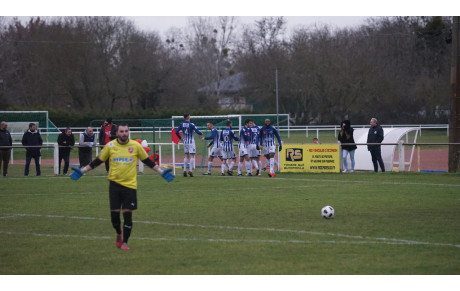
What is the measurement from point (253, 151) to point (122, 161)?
15.5 metres

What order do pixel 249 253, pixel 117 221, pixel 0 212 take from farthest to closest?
pixel 0 212 → pixel 117 221 → pixel 249 253

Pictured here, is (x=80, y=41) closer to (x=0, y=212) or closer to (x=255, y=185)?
(x=255, y=185)

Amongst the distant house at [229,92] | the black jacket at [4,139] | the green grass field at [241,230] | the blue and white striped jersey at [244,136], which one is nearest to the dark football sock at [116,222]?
the green grass field at [241,230]

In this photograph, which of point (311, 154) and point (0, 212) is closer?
point (0, 212)

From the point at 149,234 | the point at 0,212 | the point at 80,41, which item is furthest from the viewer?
the point at 80,41

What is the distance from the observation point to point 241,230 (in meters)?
11.6

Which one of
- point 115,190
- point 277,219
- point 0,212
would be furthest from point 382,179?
point 115,190

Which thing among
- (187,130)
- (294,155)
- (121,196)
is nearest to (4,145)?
(187,130)

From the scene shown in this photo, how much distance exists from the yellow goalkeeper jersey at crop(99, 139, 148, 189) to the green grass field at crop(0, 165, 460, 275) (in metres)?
0.99

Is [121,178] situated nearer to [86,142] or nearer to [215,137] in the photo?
[215,137]

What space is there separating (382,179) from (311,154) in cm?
380

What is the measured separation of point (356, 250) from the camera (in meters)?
9.57

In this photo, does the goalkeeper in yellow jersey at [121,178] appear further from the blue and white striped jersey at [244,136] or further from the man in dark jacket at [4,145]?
the man in dark jacket at [4,145]

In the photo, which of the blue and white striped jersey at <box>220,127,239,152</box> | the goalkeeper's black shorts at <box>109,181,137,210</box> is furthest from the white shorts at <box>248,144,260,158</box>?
the goalkeeper's black shorts at <box>109,181,137,210</box>
